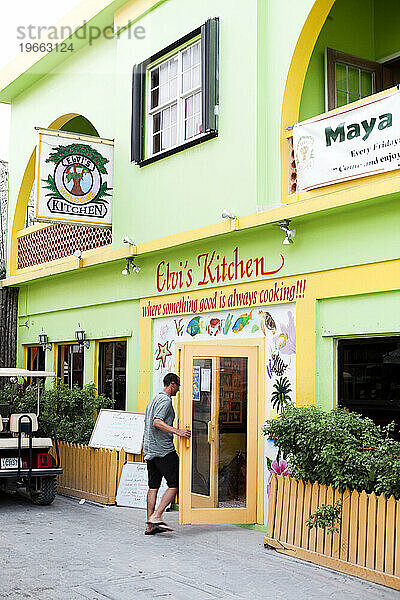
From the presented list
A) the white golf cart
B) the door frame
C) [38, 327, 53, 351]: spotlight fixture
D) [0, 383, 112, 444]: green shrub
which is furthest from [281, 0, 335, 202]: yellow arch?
[38, 327, 53, 351]: spotlight fixture

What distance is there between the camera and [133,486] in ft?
36.8

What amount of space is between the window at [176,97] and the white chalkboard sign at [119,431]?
385 cm

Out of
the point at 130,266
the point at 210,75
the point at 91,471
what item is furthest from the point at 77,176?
the point at 91,471

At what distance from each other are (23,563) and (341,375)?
3914mm

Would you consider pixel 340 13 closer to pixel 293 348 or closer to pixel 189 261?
pixel 189 261

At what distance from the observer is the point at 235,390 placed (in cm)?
1006

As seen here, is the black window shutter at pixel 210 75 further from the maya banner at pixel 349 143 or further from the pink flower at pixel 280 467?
the pink flower at pixel 280 467

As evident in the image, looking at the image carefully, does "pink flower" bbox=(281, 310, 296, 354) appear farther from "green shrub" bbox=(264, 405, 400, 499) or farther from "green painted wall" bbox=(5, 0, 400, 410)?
"green shrub" bbox=(264, 405, 400, 499)

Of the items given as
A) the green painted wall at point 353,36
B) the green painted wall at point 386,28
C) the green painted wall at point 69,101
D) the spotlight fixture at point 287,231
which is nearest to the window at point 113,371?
the green painted wall at point 69,101

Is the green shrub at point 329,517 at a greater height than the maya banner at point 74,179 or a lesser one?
lesser

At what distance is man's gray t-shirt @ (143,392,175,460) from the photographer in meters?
9.41

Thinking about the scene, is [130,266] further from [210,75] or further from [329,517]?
[329,517]

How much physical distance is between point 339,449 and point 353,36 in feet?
19.5

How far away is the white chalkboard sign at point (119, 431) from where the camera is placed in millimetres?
11711
